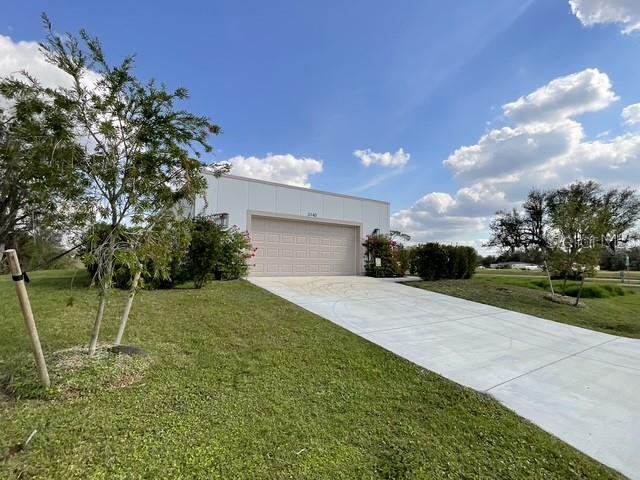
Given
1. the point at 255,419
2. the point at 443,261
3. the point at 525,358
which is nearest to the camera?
the point at 255,419

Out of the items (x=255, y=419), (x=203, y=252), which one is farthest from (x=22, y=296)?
(x=203, y=252)

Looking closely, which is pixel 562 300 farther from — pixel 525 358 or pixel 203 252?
pixel 203 252

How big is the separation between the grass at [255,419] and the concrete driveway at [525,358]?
33cm

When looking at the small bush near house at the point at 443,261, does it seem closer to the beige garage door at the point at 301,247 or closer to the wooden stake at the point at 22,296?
the beige garage door at the point at 301,247

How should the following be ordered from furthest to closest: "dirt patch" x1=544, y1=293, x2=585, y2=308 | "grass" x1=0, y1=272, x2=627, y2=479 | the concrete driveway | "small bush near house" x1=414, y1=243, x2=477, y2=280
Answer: "small bush near house" x1=414, y1=243, x2=477, y2=280 < "dirt patch" x1=544, y1=293, x2=585, y2=308 < the concrete driveway < "grass" x1=0, y1=272, x2=627, y2=479

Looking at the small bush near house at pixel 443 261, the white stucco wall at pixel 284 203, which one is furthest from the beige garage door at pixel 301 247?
the small bush near house at pixel 443 261

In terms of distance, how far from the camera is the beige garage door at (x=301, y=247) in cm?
1141

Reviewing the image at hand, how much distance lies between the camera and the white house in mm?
10688

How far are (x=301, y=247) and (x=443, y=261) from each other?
17.1 feet

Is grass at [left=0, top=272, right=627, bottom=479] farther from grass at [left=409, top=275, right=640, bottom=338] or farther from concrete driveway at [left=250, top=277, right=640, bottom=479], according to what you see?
grass at [left=409, top=275, right=640, bottom=338]

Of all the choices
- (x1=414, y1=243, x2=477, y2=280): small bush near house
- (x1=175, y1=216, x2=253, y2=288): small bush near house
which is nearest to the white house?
(x1=175, y1=216, x2=253, y2=288): small bush near house

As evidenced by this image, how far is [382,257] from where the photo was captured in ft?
44.5

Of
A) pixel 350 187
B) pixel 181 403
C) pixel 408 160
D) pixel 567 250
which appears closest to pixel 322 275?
pixel 350 187

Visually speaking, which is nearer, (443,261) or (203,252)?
(203,252)
